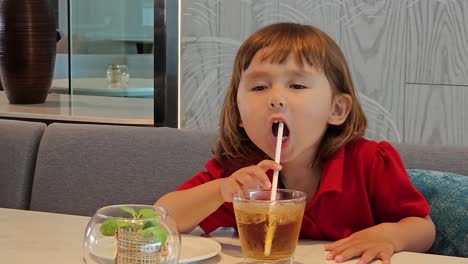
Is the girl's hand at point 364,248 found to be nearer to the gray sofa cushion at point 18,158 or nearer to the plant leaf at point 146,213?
the plant leaf at point 146,213

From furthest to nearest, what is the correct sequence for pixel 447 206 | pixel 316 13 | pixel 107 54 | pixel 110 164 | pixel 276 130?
pixel 107 54
pixel 316 13
pixel 110 164
pixel 447 206
pixel 276 130

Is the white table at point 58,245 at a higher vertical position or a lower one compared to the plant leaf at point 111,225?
lower

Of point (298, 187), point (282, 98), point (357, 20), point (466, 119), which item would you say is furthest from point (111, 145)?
point (466, 119)

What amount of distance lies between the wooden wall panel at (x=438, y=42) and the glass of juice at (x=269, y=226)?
1419 millimetres

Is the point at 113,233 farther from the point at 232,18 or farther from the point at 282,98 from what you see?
the point at 232,18

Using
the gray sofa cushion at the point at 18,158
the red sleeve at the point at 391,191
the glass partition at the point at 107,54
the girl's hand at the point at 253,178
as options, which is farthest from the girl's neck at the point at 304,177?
the glass partition at the point at 107,54

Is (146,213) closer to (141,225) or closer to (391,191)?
(141,225)

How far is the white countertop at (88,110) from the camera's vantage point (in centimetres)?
275

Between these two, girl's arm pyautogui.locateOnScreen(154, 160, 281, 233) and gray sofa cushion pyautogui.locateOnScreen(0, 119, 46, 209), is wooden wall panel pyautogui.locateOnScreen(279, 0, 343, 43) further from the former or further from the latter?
girl's arm pyautogui.locateOnScreen(154, 160, 281, 233)

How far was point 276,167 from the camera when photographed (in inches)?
45.0

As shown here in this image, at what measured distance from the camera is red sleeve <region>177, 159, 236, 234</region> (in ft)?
4.74

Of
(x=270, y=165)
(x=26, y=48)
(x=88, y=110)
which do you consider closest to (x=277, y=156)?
(x=270, y=165)

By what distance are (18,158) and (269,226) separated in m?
1.08

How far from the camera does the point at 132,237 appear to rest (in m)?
0.93
